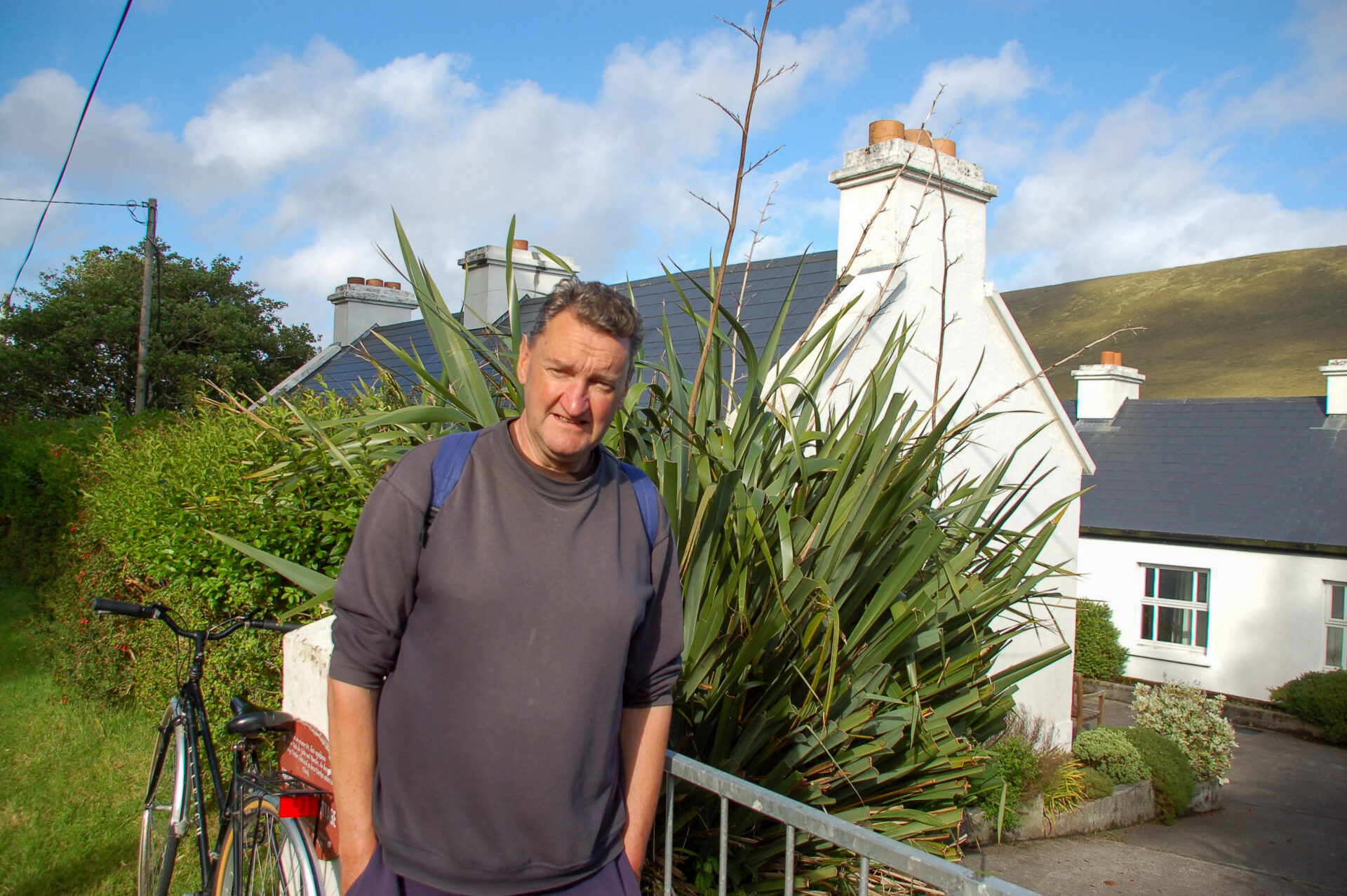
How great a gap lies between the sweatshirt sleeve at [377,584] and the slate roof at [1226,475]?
18527 mm

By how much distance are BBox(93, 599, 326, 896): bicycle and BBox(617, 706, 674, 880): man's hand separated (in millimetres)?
965

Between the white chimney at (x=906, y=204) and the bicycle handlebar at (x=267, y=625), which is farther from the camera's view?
the white chimney at (x=906, y=204)

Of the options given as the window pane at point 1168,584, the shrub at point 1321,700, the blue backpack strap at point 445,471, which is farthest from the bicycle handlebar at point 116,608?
the window pane at point 1168,584

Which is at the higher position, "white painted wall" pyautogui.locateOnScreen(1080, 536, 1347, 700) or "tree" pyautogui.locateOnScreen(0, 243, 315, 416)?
"tree" pyautogui.locateOnScreen(0, 243, 315, 416)

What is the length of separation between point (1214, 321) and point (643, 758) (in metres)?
118

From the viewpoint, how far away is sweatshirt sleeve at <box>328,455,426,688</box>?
5.31ft

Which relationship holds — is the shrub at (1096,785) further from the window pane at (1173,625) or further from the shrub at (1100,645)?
the window pane at (1173,625)

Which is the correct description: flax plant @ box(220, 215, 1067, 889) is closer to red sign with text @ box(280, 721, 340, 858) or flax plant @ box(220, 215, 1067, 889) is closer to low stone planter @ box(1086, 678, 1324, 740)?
red sign with text @ box(280, 721, 340, 858)

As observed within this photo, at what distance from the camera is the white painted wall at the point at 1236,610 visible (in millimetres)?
17562

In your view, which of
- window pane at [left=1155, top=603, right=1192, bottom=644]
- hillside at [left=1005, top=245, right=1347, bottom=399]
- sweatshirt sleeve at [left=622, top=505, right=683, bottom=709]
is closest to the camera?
sweatshirt sleeve at [left=622, top=505, right=683, bottom=709]

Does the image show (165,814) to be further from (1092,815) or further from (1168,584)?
(1168,584)

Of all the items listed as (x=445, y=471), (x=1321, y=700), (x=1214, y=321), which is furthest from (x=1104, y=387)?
(x=1214, y=321)

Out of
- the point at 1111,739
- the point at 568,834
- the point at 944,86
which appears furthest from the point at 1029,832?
the point at 568,834

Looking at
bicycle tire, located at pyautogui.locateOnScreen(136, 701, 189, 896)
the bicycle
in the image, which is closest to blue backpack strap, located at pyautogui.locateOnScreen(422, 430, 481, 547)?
the bicycle
